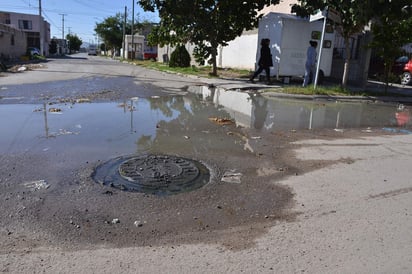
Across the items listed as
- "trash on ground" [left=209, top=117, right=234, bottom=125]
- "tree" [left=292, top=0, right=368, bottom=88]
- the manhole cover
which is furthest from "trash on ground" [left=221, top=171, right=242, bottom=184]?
"tree" [left=292, top=0, right=368, bottom=88]

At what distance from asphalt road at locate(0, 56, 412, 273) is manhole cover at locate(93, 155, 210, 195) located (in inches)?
7.1

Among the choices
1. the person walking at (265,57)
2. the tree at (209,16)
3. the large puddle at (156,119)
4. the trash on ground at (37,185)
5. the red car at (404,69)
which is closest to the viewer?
the trash on ground at (37,185)

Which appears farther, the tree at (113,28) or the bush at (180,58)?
the tree at (113,28)

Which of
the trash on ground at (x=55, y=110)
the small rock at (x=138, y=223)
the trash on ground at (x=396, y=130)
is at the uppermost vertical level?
the trash on ground at (x=396, y=130)

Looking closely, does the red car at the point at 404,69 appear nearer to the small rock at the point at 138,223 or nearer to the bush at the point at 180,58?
the bush at the point at 180,58

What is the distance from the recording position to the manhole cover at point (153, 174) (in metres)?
4.75

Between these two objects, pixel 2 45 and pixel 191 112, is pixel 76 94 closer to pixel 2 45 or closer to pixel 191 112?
pixel 191 112

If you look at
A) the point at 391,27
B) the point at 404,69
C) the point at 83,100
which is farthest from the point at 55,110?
the point at 404,69

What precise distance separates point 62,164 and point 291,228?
3.35 meters

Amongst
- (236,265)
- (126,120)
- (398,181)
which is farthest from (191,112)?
(236,265)

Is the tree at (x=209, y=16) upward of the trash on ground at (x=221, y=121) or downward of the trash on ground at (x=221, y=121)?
upward

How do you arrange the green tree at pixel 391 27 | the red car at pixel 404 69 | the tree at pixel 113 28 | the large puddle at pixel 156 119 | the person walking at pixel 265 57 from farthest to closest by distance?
the tree at pixel 113 28 < the red car at pixel 404 69 < the person walking at pixel 265 57 < the green tree at pixel 391 27 < the large puddle at pixel 156 119

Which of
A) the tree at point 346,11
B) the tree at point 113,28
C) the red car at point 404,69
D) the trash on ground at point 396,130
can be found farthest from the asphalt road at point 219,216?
the tree at point 113,28

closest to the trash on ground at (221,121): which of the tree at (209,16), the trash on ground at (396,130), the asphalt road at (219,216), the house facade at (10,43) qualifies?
the asphalt road at (219,216)
